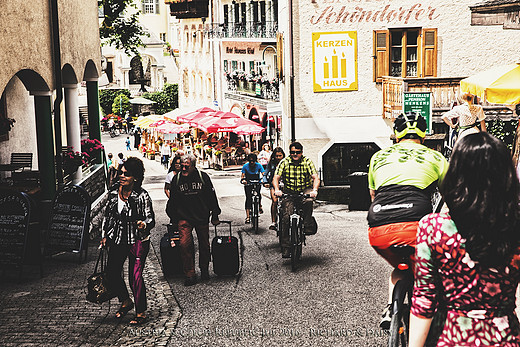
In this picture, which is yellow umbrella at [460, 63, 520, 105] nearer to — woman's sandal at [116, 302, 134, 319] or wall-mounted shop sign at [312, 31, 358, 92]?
woman's sandal at [116, 302, 134, 319]

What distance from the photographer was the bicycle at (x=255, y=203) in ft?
50.6

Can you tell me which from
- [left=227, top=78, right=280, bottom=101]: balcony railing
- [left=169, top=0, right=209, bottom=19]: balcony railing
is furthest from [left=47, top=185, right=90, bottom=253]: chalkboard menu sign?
[left=169, top=0, right=209, bottom=19]: balcony railing

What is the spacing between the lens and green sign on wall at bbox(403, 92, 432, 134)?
20188 mm

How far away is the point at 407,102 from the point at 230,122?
16.6 metres

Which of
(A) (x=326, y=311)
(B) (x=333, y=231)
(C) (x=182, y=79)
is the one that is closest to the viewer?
(A) (x=326, y=311)

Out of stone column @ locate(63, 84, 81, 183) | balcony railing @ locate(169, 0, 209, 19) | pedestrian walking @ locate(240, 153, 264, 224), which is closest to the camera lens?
stone column @ locate(63, 84, 81, 183)

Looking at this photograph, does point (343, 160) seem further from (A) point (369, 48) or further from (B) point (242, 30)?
(B) point (242, 30)

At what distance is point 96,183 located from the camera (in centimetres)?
1709

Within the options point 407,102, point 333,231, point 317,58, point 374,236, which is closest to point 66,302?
point 374,236

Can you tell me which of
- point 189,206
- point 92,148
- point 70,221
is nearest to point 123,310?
point 189,206

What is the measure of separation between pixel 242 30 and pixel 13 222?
36.2 metres

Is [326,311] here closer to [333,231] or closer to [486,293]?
[486,293]

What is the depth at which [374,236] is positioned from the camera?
5.69 m

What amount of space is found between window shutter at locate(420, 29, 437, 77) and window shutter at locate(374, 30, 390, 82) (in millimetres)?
1046
